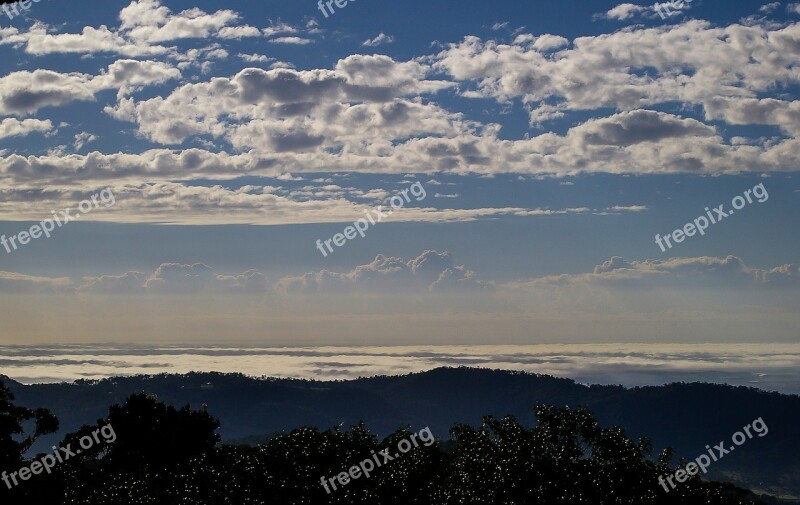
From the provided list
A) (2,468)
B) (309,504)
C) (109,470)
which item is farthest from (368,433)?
(2,468)

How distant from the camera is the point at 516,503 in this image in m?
82.0

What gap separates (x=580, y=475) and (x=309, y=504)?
86.8ft

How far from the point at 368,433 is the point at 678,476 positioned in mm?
40287

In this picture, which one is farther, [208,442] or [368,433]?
[208,442]

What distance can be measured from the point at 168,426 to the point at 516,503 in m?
66.8

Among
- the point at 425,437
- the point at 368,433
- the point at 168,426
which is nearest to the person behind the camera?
the point at 425,437

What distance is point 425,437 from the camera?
105875 millimetres

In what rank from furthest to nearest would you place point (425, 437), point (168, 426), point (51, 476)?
point (168, 426), point (425, 437), point (51, 476)

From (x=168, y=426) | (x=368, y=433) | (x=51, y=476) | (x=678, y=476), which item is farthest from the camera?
(x=168, y=426)

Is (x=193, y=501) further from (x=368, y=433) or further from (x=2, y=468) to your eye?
(x=368, y=433)

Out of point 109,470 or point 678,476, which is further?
point 109,470

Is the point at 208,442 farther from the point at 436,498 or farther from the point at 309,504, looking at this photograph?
the point at 436,498

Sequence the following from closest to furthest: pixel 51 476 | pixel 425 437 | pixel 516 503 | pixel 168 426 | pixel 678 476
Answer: pixel 516 503 < pixel 678 476 < pixel 51 476 < pixel 425 437 < pixel 168 426

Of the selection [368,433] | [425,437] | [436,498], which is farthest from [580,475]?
[368,433]
